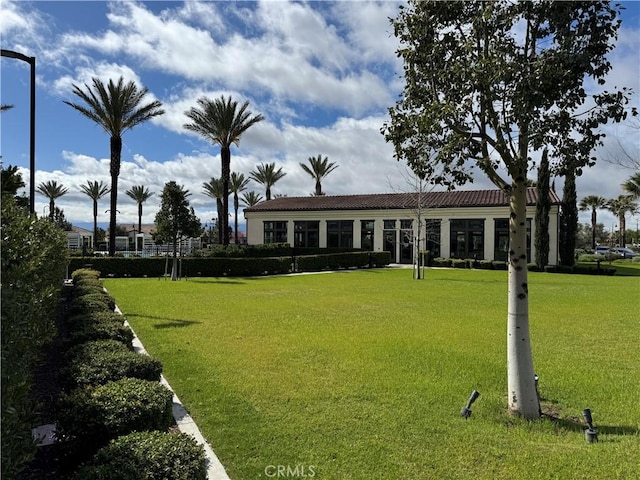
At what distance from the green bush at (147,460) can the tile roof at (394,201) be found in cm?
2946

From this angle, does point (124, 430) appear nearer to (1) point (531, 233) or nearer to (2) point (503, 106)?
(2) point (503, 106)

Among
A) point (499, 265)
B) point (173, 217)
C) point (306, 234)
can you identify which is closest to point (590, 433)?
point (173, 217)

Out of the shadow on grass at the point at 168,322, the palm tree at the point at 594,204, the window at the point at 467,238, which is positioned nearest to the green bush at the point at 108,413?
the shadow on grass at the point at 168,322

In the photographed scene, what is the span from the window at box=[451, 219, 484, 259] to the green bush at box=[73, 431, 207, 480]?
108 ft

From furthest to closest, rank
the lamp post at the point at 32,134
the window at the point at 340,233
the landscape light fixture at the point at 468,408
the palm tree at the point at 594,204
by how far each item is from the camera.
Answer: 1. the palm tree at the point at 594,204
2. the window at the point at 340,233
3. the lamp post at the point at 32,134
4. the landscape light fixture at the point at 468,408

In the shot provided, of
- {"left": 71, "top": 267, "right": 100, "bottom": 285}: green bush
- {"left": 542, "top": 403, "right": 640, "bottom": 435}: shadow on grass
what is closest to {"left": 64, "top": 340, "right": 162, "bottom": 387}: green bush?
{"left": 542, "top": 403, "right": 640, "bottom": 435}: shadow on grass

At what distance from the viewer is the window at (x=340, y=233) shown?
126 ft

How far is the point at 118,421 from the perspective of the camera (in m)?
3.29

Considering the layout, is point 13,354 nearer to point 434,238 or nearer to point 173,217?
point 173,217

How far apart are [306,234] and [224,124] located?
1412 cm

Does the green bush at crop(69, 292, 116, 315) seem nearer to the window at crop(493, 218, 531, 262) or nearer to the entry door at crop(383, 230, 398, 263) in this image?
the entry door at crop(383, 230, 398, 263)

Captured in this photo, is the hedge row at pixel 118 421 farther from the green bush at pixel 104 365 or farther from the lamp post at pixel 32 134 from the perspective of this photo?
the lamp post at pixel 32 134

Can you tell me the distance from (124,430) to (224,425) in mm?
1344

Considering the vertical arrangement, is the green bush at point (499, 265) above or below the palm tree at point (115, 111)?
below
